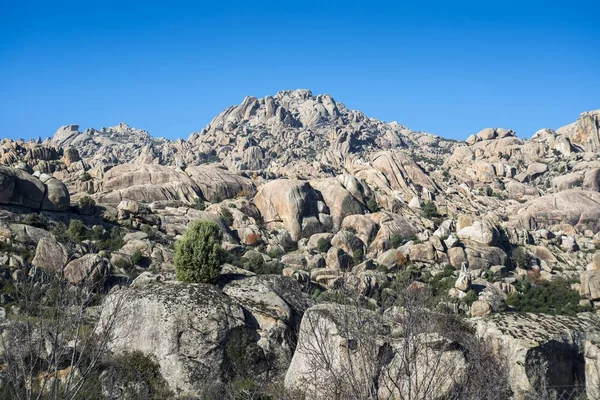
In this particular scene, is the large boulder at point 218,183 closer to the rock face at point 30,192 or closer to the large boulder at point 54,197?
the large boulder at point 54,197

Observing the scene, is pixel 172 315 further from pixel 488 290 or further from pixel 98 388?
pixel 488 290

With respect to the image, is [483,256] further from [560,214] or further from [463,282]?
[560,214]

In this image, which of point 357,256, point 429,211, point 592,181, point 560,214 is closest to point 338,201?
point 357,256

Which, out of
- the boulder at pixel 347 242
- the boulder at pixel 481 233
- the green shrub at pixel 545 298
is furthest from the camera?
the boulder at pixel 481 233

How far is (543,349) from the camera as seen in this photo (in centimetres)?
1348

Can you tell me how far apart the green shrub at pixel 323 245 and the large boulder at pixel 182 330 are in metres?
36.8

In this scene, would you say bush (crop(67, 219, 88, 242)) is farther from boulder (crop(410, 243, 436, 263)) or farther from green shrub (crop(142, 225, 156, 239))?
boulder (crop(410, 243, 436, 263))

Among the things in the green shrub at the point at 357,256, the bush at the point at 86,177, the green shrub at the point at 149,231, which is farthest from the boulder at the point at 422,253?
the bush at the point at 86,177

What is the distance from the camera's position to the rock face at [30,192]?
1647 inches

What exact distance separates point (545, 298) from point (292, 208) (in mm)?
30947

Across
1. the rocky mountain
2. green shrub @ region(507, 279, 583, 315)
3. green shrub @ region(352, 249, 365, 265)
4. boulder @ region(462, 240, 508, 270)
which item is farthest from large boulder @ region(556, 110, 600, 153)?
green shrub @ region(352, 249, 365, 265)

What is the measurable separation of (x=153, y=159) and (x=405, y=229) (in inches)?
4212

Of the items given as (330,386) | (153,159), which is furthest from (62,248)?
(153,159)

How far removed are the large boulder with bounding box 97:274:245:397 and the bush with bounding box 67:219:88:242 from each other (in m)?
25.3
